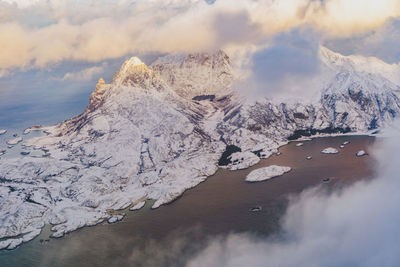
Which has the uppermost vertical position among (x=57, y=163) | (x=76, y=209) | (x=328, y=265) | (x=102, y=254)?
(x=57, y=163)

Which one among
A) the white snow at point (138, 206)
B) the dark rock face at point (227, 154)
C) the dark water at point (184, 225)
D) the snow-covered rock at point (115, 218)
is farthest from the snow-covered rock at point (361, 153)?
the snow-covered rock at point (115, 218)

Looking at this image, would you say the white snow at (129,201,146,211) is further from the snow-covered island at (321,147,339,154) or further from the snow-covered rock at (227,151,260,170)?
the snow-covered island at (321,147,339,154)

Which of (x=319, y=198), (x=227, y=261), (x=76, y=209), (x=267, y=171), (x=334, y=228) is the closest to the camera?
(x=227, y=261)

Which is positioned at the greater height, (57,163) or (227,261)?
(57,163)

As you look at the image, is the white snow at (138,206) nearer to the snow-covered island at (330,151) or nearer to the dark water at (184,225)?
the dark water at (184,225)

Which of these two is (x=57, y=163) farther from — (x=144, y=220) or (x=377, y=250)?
(x=377, y=250)

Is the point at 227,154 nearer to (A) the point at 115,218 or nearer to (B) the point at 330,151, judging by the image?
(B) the point at 330,151

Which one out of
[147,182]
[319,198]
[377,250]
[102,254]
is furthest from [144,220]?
[377,250]
